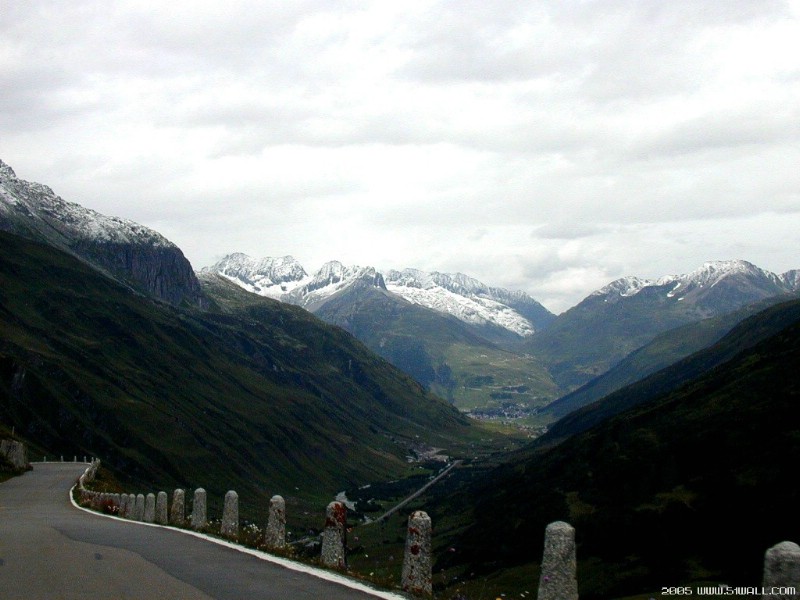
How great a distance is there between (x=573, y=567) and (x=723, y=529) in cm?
12842

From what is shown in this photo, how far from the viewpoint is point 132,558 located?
23.2m

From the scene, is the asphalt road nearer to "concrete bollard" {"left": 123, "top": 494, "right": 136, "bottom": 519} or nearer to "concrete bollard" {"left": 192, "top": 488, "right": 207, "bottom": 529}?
"concrete bollard" {"left": 192, "top": 488, "right": 207, "bottom": 529}

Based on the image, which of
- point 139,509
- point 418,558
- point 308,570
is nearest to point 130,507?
point 139,509

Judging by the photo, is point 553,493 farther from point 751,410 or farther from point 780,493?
point 780,493

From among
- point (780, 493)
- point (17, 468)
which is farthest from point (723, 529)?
point (17, 468)

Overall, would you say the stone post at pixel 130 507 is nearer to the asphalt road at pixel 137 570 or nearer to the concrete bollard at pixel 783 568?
the asphalt road at pixel 137 570

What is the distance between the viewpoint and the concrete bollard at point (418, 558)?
18438 millimetres

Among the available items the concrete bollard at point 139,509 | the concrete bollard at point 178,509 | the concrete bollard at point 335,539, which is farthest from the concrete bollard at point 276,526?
the concrete bollard at point 139,509

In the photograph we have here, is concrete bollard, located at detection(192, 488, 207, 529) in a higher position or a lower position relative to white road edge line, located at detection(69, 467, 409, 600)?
higher

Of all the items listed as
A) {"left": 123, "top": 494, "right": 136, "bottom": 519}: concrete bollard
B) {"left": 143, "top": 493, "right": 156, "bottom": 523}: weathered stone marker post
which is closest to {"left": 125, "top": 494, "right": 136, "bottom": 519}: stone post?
{"left": 123, "top": 494, "right": 136, "bottom": 519}: concrete bollard

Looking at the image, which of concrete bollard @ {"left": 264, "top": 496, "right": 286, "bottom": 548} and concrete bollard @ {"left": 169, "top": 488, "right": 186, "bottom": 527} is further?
concrete bollard @ {"left": 169, "top": 488, "right": 186, "bottom": 527}

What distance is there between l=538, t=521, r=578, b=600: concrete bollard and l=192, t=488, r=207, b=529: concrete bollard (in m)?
22.0

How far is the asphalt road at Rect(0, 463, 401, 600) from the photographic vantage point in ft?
57.9

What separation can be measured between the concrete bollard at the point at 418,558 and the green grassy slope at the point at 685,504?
98683mm
